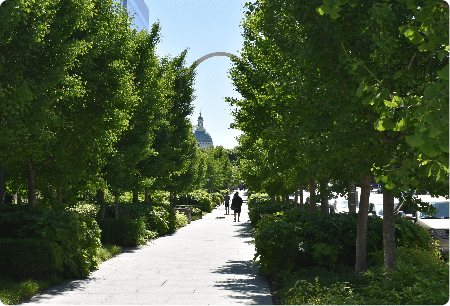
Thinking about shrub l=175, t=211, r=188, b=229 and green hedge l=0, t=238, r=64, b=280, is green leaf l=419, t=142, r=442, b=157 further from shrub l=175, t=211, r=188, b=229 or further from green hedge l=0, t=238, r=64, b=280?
shrub l=175, t=211, r=188, b=229

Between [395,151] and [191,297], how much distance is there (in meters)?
4.19

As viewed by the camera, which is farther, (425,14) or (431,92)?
(425,14)

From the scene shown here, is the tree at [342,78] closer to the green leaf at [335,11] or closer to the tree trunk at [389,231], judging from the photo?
the tree trunk at [389,231]

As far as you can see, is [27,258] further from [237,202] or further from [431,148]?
[237,202]

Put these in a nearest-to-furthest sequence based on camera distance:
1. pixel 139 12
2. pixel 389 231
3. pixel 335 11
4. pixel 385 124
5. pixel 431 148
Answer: pixel 431 148
pixel 385 124
pixel 335 11
pixel 389 231
pixel 139 12

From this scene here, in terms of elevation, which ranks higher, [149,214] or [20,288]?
[149,214]

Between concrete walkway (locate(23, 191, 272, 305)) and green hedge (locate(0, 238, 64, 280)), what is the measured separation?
47 cm

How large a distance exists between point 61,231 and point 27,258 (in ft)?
2.90

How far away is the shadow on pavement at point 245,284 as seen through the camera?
8.64 metres

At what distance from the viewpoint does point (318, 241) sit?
1040 centimetres

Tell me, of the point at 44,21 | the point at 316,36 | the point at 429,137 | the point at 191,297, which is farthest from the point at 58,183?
the point at 429,137

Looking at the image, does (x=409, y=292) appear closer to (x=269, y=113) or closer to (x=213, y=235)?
(x=269, y=113)

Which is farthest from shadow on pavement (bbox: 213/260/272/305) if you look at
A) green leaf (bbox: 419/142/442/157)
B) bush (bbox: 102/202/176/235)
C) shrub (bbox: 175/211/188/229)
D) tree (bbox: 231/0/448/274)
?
shrub (bbox: 175/211/188/229)

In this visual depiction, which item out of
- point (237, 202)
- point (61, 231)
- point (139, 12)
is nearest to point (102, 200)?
point (61, 231)
